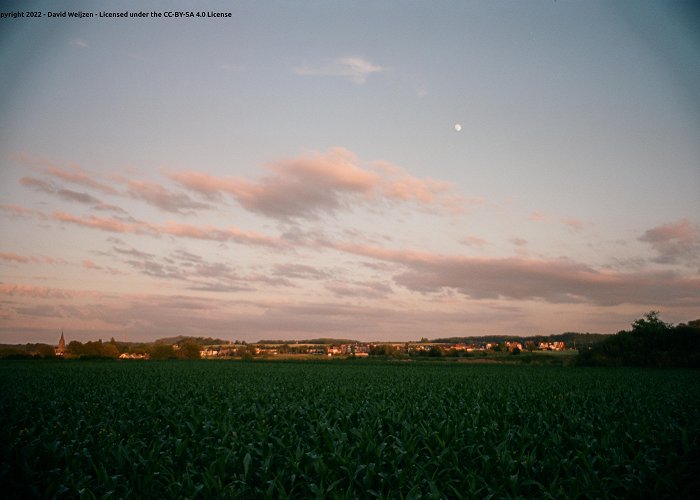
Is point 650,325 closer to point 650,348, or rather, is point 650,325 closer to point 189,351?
point 650,348

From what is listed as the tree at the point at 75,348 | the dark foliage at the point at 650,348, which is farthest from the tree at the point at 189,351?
the dark foliage at the point at 650,348

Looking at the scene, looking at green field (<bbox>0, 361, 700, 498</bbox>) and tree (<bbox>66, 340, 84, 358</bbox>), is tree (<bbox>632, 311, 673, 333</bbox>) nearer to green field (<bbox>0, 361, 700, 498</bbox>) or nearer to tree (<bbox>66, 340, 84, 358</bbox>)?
green field (<bbox>0, 361, 700, 498</bbox>)

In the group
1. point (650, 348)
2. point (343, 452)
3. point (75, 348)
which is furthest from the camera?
point (75, 348)

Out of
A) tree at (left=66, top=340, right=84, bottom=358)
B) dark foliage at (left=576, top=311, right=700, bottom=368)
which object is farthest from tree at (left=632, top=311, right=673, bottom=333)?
tree at (left=66, top=340, right=84, bottom=358)

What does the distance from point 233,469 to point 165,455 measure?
6.84 feet

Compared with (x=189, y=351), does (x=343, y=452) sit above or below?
above

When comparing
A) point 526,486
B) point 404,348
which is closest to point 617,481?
point 526,486

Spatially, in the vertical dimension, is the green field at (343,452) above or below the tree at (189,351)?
above

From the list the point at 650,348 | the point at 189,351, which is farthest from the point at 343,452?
the point at 189,351

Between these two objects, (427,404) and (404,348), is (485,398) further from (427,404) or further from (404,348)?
(404,348)

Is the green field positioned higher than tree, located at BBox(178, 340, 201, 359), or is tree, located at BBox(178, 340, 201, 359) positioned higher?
the green field

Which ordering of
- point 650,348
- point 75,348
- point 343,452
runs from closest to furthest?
point 343,452 → point 650,348 → point 75,348

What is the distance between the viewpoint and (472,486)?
799cm

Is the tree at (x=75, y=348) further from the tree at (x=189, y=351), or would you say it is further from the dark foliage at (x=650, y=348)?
the dark foliage at (x=650, y=348)
